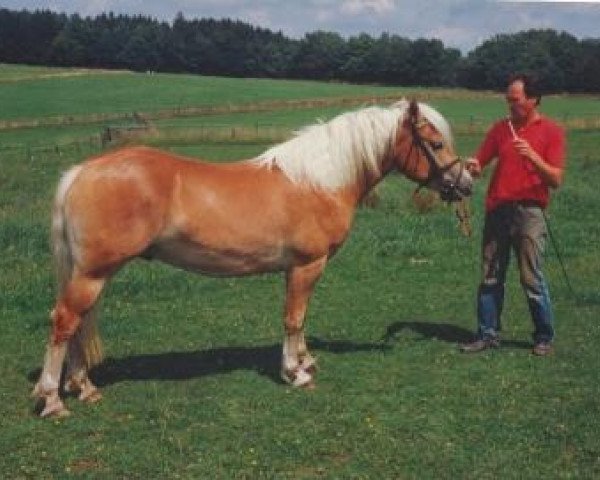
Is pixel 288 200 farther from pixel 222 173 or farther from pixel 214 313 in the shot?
pixel 214 313

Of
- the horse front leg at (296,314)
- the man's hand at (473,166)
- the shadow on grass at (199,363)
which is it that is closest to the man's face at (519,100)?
the man's hand at (473,166)

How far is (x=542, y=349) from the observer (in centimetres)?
894

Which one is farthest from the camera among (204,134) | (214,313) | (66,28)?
(66,28)

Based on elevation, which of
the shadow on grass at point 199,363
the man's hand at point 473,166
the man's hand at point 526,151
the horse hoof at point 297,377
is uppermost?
the man's hand at point 526,151

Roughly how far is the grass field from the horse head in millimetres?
1969

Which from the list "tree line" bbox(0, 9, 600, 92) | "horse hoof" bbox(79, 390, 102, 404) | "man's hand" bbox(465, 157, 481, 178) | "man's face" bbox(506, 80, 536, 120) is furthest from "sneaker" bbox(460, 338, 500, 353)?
"tree line" bbox(0, 9, 600, 92)

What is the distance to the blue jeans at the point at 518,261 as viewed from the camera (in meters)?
8.55

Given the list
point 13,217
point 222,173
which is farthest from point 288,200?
point 13,217

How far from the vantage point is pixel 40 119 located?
60.7 m

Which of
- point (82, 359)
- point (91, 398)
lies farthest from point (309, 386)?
point (82, 359)

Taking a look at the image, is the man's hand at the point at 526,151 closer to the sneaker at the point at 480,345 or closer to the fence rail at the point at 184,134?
the sneaker at the point at 480,345

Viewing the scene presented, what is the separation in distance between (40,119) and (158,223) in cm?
5728

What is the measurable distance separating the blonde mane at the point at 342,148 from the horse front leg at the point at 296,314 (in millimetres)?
854

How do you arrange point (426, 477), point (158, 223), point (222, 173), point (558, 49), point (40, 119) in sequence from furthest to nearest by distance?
point (558, 49) → point (40, 119) → point (222, 173) → point (158, 223) → point (426, 477)
